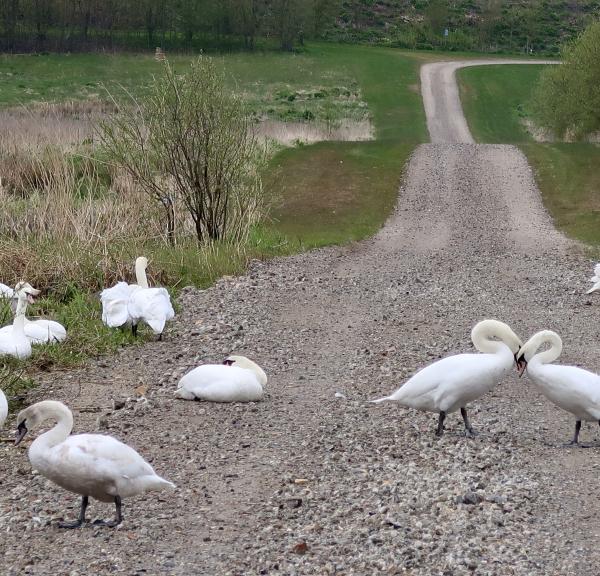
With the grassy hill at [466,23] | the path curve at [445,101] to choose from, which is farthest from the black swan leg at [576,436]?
the grassy hill at [466,23]

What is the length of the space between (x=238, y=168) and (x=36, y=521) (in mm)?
15692

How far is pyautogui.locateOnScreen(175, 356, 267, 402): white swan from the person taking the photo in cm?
1048

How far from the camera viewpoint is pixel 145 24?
84.8m

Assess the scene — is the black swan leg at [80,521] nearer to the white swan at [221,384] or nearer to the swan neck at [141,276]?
the white swan at [221,384]

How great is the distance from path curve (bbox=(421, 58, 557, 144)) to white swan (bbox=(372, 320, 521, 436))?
112 feet

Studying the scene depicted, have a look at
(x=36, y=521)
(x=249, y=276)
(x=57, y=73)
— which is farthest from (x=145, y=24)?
(x=36, y=521)

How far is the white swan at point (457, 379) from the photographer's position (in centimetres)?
878

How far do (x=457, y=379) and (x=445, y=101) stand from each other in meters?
52.2

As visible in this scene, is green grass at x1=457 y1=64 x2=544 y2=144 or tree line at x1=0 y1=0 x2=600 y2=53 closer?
green grass at x1=457 y1=64 x2=544 y2=144

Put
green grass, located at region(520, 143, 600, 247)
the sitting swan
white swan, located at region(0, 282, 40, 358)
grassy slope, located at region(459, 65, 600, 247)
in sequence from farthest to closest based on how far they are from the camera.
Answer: grassy slope, located at region(459, 65, 600, 247), green grass, located at region(520, 143, 600, 247), the sitting swan, white swan, located at region(0, 282, 40, 358)

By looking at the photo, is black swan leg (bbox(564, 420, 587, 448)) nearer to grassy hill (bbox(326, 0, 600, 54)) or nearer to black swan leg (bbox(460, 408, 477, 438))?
black swan leg (bbox(460, 408, 477, 438))

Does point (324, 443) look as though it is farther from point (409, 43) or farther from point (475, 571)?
point (409, 43)

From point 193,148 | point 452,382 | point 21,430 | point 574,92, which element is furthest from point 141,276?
point 574,92

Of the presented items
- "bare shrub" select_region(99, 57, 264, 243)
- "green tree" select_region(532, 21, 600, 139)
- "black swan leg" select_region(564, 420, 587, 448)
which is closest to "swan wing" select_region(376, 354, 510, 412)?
"black swan leg" select_region(564, 420, 587, 448)
